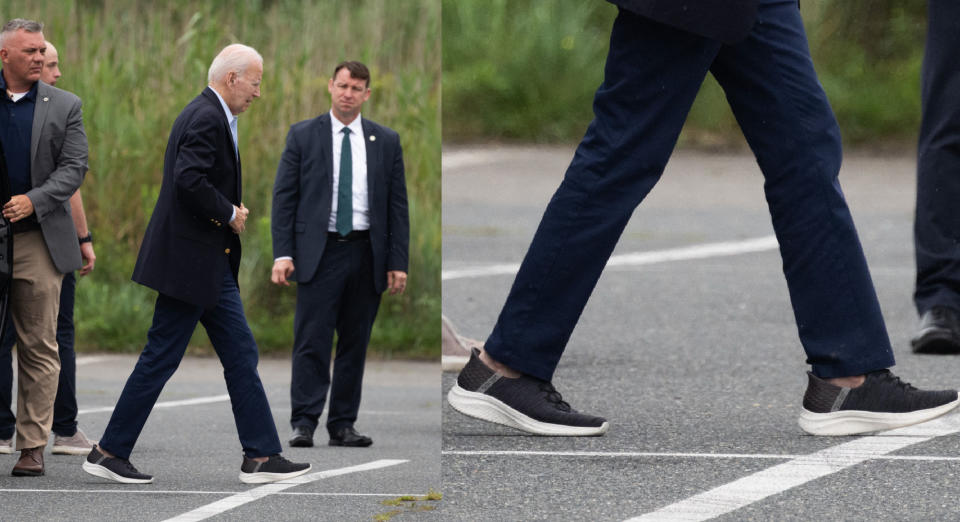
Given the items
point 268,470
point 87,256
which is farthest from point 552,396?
point 87,256

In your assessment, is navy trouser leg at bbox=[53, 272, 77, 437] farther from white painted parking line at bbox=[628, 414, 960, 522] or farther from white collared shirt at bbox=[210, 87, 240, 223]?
white painted parking line at bbox=[628, 414, 960, 522]

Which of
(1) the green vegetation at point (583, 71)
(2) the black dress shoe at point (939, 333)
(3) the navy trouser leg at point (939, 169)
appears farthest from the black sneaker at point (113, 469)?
(1) the green vegetation at point (583, 71)

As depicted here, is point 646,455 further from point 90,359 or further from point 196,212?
point 90,359

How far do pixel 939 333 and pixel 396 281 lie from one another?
268cm

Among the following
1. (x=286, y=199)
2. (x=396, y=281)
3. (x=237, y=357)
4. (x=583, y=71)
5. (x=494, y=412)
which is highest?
(x=583, y=71)

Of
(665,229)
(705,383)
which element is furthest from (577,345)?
(665,229)

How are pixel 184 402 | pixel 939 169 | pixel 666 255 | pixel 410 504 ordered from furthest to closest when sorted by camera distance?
1. pixel 666 255
2. pixel 939 169
3. pixel 184 402
4. pixel 410 504

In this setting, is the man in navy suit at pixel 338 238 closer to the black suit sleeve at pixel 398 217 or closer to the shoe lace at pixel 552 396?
the black suit sleeve at pixel 398 217

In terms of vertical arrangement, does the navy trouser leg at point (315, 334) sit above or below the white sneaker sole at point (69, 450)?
above

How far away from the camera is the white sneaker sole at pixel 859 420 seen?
479cm

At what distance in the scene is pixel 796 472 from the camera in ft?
14.5

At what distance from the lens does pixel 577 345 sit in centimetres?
744

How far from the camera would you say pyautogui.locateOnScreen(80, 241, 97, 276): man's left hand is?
529 cm

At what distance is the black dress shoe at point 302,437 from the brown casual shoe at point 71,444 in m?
0.67
